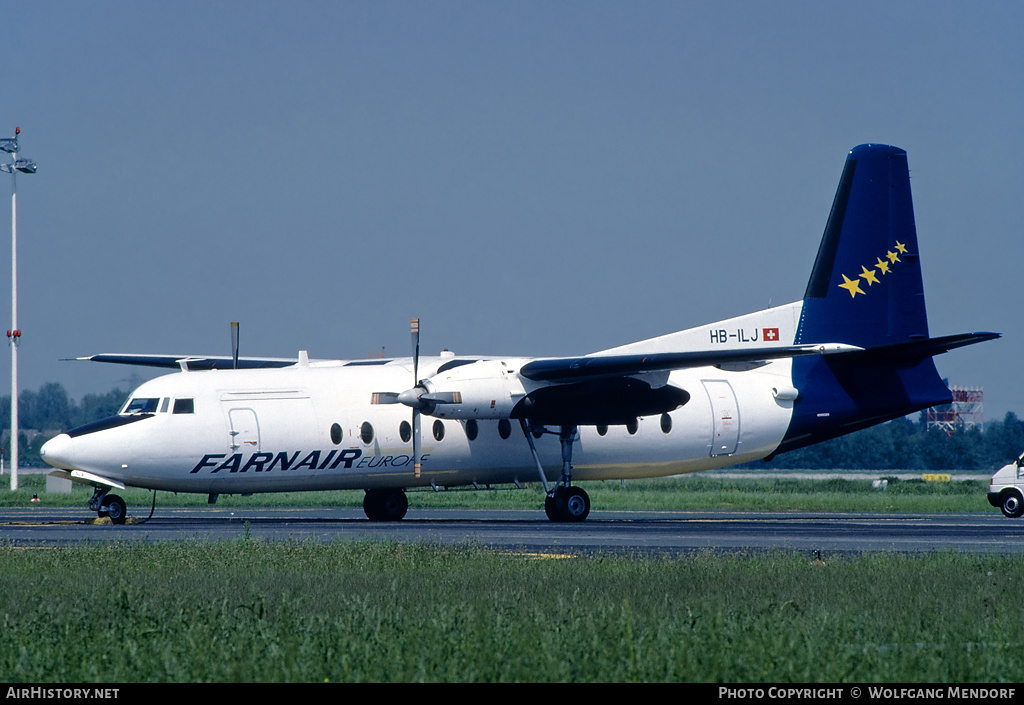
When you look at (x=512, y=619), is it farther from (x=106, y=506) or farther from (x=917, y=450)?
(x=917, y=450)

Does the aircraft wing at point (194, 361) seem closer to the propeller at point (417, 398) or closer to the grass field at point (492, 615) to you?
the propeller at point (417, 398)

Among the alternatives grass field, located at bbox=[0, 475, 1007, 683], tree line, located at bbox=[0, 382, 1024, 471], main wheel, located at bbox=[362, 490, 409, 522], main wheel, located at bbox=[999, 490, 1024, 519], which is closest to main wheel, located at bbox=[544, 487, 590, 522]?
main wheel, located at bbox=[362, 490, 409, 522]

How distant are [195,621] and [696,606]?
4.72 m

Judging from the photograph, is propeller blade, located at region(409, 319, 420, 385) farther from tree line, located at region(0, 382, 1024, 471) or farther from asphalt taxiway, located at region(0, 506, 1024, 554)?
tree line, located at region(0, 382, 1024, 471)

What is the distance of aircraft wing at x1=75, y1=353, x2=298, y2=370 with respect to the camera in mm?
32719

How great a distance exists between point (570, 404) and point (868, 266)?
918cm

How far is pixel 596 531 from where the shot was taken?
77.0 feet

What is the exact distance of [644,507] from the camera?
3922 cm

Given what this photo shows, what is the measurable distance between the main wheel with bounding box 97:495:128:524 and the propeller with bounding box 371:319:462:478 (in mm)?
5913

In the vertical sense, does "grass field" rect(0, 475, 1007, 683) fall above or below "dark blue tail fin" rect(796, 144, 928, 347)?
below

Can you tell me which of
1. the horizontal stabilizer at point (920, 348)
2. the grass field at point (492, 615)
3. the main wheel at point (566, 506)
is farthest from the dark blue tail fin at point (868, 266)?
the grass field at point (492, 615)

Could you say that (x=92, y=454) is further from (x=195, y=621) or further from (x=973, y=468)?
(x=973, y=468)
